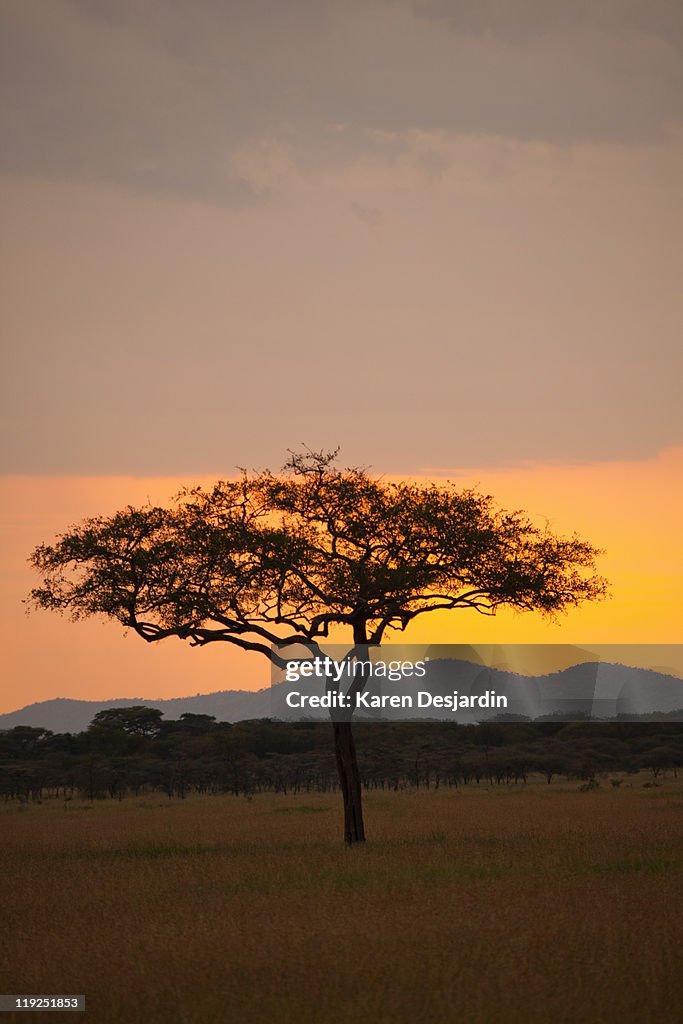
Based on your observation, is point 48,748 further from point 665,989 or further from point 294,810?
point 665,989

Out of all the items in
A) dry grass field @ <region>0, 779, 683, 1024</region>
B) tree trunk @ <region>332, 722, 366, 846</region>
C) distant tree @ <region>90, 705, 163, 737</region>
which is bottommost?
dry grass field @ <region>0, 779, 683, 1024</region>

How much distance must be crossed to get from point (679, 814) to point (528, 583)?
1330 cm

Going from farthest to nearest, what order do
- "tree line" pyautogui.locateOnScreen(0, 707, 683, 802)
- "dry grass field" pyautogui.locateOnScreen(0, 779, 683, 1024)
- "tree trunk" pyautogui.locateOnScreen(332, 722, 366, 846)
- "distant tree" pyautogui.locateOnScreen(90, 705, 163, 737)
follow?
1. "distant tree" pyautogui.locateOnScreen(90, 705, 163, 737)
2. "tree line" pyautogui.locateOnScreen(0, 707, 683, 802)
3. "tree trunk" pyautogui.locateOnScreen(332, 722, 366, 846)
4. "dry grass field" pyautogui.locateOnScreen(0, 779, 683, 1024)

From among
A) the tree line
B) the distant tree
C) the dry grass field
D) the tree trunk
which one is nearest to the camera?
the dry grass field

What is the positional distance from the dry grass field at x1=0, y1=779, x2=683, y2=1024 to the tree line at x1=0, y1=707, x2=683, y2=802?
173 feet

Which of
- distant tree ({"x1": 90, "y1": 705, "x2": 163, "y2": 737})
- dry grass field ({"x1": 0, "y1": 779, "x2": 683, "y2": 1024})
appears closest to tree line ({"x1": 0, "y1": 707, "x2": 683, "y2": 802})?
distant tree ({"x1": 90, "y1": 705, "x2": 163, "y2": 737})

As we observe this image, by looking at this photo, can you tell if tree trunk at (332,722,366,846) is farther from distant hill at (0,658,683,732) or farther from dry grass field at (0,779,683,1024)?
distant hill at (0,658,683,732)

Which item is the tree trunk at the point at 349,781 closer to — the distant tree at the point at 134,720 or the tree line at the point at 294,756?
the tree line at the point at 294,756

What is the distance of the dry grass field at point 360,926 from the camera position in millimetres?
14398

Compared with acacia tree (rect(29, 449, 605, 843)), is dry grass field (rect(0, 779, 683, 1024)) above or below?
below

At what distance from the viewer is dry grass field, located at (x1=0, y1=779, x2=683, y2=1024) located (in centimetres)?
1440

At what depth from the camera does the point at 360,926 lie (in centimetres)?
1947

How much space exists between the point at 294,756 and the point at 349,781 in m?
65.6

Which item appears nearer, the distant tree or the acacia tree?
the acacia tree
